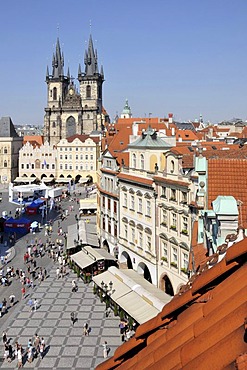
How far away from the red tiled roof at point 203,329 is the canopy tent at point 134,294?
20226mm

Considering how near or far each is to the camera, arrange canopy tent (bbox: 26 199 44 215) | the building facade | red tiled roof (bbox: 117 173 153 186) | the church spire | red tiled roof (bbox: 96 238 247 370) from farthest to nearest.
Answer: the church spire < the building facade < canopy tent (bbox: 26 199 44 215) < red tiled roof (bbox: 117 173 153 186) < red tiled roof (bbox: 96 238 247 370)

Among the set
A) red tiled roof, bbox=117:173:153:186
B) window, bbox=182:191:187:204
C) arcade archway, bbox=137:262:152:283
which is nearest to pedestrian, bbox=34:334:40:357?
window, bbox=182:191:187:204

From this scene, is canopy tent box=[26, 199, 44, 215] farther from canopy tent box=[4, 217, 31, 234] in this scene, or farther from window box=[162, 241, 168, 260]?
window box=[162, 241, 168, 260]

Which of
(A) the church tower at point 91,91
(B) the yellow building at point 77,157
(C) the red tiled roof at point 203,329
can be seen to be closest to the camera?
(C) the red tiled roof at point 203,329

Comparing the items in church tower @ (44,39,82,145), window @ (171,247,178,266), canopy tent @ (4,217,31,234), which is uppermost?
church tower @ (44,39,82,145)

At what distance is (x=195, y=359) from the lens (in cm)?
315

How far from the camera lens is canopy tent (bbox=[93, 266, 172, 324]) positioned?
85.3 feet

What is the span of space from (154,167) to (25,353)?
50.9 ft

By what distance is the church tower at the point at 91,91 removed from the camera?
129 meters

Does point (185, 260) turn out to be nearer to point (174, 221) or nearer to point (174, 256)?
point (174, 256)

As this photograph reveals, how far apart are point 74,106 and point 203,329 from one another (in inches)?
5054

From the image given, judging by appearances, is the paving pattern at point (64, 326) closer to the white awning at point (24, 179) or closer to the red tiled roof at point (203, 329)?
the red tiled roof at point (203, 329)

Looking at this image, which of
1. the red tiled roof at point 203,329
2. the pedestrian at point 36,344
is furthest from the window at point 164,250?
the red tiled roof at point 203,329

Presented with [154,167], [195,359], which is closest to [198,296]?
[195,359]
